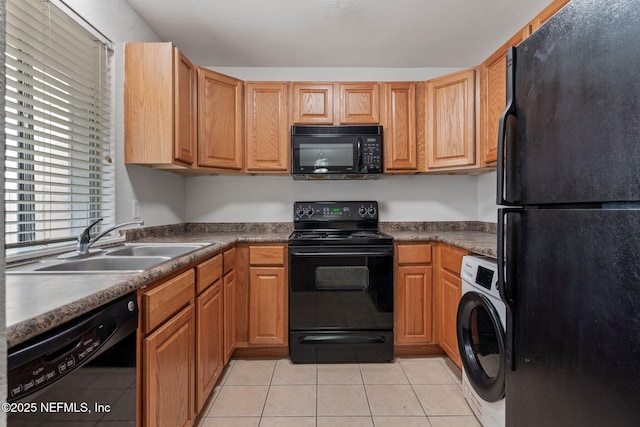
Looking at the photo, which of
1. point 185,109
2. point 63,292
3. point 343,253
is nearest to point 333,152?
point 343,253

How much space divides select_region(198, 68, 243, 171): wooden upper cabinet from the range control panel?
65 cm

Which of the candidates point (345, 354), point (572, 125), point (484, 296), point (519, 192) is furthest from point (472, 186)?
point (572, 125)

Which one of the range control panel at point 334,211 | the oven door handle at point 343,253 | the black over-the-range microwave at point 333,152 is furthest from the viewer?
the range control panel at point 334,211

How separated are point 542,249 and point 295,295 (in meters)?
1.65

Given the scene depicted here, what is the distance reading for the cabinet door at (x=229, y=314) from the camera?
6.69 feet

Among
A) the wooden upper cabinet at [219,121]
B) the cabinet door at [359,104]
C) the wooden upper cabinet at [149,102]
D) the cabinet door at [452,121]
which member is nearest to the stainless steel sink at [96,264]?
the wooden upper cabinet at [149,102]

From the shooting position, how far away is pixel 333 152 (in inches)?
96.6

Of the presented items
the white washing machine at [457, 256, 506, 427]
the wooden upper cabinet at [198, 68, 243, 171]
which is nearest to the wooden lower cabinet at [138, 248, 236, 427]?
the wooden upper cabinet at [198, 68, 243, 171]

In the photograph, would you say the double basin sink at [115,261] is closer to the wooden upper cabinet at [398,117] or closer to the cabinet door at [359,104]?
the cabinet door at [359,104]

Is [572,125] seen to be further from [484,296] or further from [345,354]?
[345,354]

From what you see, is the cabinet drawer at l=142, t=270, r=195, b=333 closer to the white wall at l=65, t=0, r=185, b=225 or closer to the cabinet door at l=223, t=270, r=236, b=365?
the cabinet door at l=223, t=270, r=236, b=365

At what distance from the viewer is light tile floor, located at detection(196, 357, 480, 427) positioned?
1.65 meters

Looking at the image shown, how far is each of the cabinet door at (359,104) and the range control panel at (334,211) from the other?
71 cm

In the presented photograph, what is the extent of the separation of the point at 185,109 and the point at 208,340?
1452 mm
